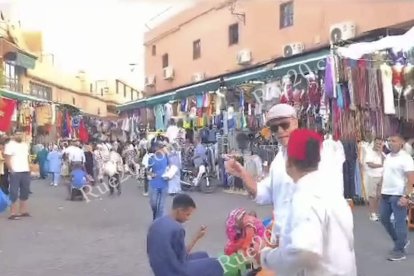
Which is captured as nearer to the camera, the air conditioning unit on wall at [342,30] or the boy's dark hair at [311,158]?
the boy's dark hair at [311,158]

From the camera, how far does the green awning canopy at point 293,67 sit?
1065 centimetres

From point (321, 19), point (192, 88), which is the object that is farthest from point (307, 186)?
point (321, 19)

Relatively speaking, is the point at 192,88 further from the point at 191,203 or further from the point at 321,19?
the point at 191,203

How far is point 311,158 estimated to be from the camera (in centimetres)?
285

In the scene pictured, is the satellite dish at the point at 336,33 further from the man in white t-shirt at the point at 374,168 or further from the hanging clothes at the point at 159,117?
the man in white t-shirt at the point at 374,168

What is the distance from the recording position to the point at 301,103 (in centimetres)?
1120

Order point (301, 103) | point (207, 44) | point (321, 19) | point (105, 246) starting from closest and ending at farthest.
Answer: point (105, 246)
point (301, 103)
point (321, 19)
point (207, 44)

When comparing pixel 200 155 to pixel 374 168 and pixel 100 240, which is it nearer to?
pixel 374 168

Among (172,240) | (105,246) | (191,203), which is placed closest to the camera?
(172,240)

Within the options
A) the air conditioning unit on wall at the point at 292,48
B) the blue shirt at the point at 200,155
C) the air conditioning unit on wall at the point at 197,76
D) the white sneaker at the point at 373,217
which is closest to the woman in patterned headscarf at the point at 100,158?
the blue shirt at the point at 200,155

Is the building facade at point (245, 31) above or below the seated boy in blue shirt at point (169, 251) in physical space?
above

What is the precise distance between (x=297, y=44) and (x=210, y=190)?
5.46m

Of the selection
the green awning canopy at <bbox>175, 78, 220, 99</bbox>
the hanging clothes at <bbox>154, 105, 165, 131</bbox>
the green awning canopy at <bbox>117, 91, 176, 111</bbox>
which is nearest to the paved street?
the green awning canopy at <bbox>175, 78, 220, 99</bbox>

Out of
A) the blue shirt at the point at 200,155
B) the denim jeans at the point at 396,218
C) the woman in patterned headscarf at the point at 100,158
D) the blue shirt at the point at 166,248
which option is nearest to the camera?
the blue shirt at the point at 166,248
